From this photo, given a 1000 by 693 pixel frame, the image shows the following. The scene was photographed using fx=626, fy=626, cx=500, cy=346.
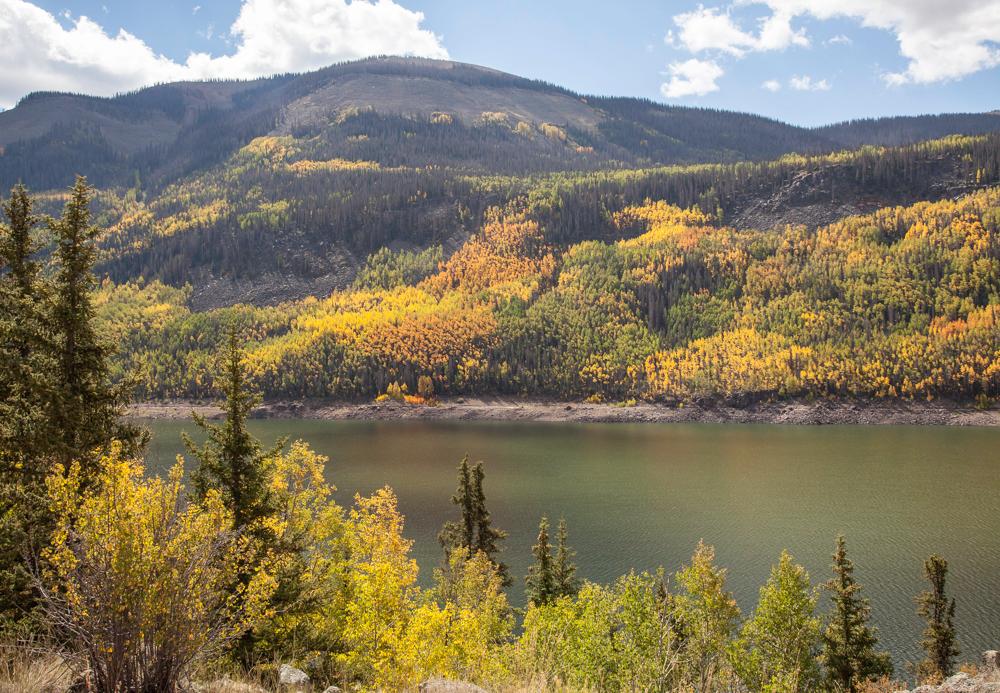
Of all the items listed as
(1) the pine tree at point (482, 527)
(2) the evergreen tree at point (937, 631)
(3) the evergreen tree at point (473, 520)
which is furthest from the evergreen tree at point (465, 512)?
(2) the evergreen tree at point (937, 631)

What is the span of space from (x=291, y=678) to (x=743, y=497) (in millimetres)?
60644

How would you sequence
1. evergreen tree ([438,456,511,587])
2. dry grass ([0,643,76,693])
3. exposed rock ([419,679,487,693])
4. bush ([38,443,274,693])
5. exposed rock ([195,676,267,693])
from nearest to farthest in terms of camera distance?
bush ([38,443,274,693]) → dry grass ([0,643,76,693]) → exposed rock ([195,676,267,693]) → exposed rock ([419,679,487,693]) → evergreen tree ([438,456,511,587])

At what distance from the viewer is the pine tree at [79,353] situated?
15711 mm

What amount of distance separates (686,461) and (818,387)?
62.7 metres

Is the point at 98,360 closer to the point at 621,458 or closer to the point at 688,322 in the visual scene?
the point at 621,458

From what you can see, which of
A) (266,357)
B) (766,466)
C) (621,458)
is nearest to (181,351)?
(266,357)

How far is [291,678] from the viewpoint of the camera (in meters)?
12.4

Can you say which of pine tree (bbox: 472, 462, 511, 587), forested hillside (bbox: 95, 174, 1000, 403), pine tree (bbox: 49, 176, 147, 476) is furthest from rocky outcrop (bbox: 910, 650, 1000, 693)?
forested hillside (bbox: 95, 174, 1000, 403)

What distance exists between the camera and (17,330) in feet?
51.6

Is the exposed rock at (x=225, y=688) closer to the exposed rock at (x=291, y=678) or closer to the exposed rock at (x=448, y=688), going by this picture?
the exposed rock at (x=291, y=678)

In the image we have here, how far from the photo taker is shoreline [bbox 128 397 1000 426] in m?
120

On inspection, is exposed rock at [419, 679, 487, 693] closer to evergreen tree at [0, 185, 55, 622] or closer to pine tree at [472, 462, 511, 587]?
evergreen tree at [0, 185, 55, 622]

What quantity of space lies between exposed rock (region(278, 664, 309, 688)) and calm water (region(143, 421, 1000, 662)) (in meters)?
11.8

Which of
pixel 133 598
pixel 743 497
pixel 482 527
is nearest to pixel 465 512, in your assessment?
pixel 482 527
